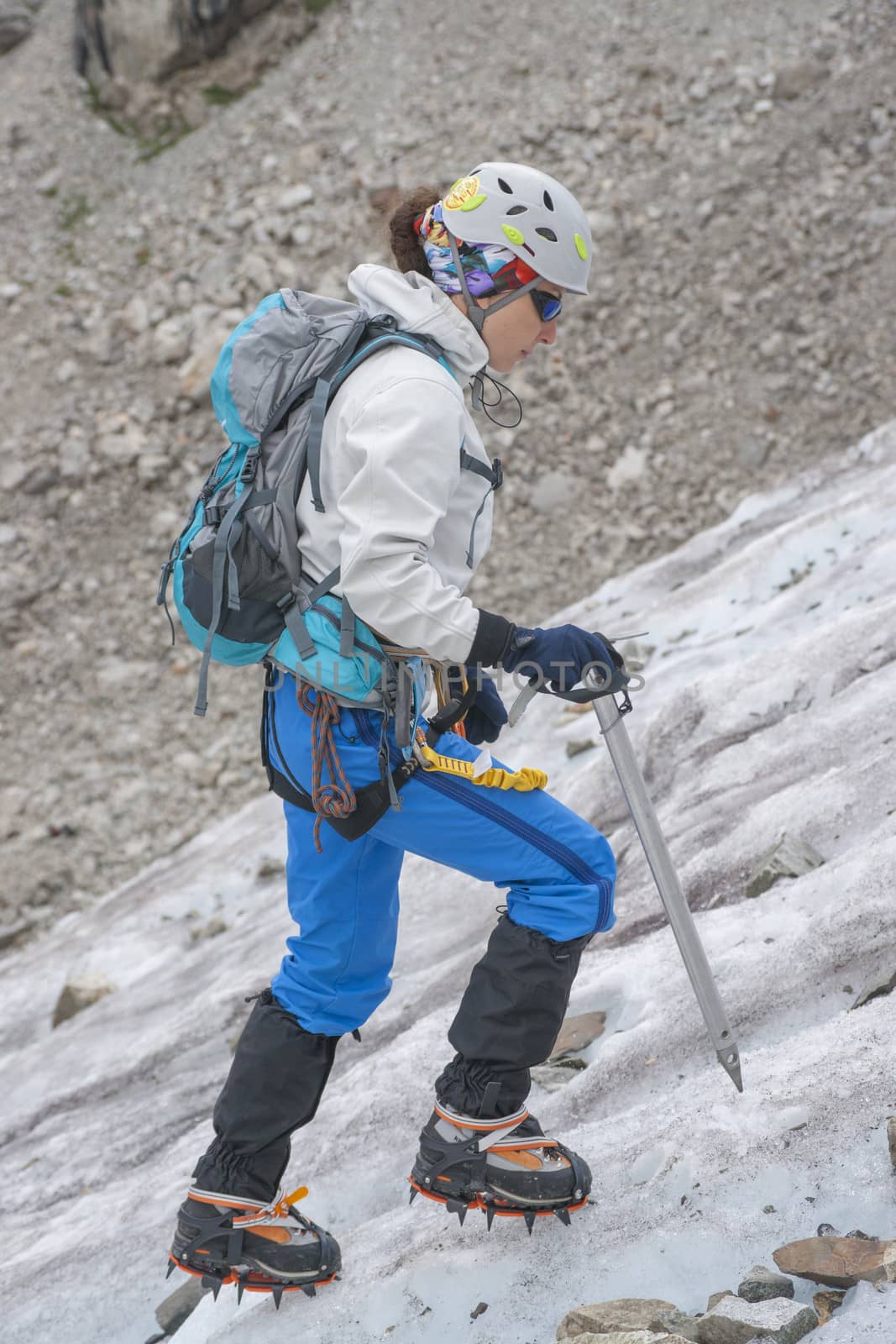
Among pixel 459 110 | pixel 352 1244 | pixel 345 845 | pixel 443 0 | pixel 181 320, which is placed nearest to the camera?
pixel 345 845

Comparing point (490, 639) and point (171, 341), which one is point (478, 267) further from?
point (171, 341)

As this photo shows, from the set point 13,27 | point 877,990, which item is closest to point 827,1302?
point 877,990

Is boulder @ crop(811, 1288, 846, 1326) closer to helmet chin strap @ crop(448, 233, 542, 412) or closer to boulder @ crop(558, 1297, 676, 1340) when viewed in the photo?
boulder @ crop(558, 1297, 676, 1340)

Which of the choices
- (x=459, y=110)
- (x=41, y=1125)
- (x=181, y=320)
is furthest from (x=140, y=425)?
(x=41, y=1125)

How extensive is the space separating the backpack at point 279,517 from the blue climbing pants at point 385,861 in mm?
197

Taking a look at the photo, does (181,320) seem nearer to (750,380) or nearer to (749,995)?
(750,380)

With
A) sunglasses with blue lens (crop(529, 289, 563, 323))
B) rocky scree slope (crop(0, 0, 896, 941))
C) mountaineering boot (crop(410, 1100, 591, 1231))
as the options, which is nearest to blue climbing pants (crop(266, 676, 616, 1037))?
mountaineering boot (crop(410, 1100, 591, 1231))

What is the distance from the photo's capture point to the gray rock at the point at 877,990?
157 inches

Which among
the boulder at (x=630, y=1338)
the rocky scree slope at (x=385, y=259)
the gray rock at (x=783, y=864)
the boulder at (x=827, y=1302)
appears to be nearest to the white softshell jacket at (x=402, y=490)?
the boulder at (x=630, y=1338)

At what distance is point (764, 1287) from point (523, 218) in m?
3.03

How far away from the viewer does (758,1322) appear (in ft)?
9.62

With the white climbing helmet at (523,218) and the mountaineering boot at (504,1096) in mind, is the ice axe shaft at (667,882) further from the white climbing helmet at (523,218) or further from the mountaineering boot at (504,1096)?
the white climbing helmet at (523,218)

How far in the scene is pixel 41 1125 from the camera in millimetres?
6590

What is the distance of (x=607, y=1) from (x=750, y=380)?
275 inches
